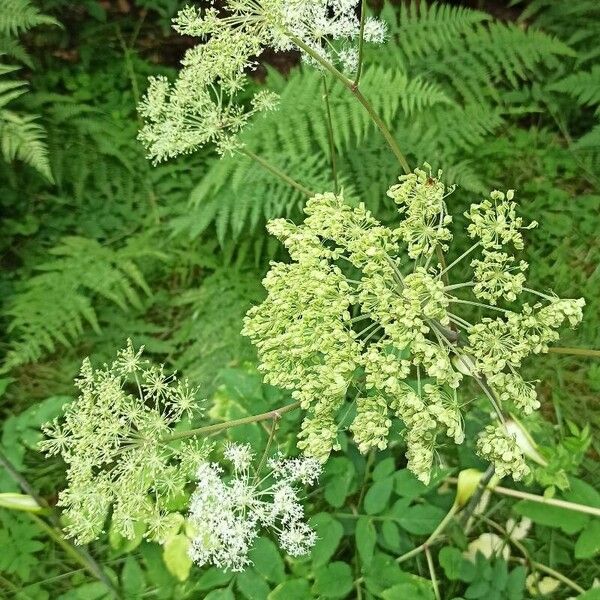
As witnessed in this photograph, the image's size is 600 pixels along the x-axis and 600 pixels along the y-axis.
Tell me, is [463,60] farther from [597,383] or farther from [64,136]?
[64,136]

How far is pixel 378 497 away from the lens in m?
1.96

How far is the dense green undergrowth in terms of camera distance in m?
2.46

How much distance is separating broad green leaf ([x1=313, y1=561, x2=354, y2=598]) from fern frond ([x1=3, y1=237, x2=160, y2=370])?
1.56m

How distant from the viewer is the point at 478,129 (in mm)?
3145

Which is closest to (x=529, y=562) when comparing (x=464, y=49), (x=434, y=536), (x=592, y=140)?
(x=434, y=536)

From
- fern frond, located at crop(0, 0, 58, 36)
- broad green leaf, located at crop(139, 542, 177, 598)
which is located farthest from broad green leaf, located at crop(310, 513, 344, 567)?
fern frond, located at crop(0, 0, 58, 36)

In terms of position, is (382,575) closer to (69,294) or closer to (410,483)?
(410,483)

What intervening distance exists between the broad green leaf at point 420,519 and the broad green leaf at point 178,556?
0.68 metres

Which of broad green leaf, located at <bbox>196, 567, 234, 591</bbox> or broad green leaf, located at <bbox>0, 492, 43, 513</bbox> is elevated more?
broad green leaf, located at <bbox>0, 492, 43, 513</bbox>

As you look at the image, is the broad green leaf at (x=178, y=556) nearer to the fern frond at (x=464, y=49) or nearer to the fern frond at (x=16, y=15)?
the fern frond at (x=16, y=15)

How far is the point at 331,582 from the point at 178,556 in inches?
19.3

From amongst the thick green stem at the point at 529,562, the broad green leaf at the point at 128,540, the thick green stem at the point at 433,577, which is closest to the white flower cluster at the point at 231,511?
the broad green leaf at the point at 128,540

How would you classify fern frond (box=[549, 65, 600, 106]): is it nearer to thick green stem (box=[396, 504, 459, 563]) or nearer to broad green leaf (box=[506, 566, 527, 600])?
thick green stem (box=[396, 504, 459, 563])

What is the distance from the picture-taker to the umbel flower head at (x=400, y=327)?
4.72 ft
